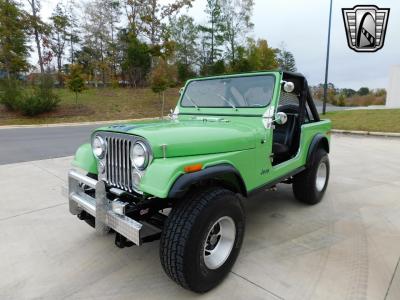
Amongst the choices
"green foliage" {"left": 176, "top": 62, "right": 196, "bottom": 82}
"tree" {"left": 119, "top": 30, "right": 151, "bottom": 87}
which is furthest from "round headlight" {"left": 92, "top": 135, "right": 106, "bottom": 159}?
"green foliage" {"left": 176, "top": 62, "right": 196, "bottom": 82}

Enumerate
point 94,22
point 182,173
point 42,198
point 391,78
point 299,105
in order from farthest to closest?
1. point 94,22
2. point 391,78
3. point 42,198
4. point 299,105
5. point 182,173

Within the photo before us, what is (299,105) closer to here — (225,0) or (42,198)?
(42,198)

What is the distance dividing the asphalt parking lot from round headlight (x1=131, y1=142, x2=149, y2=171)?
1.02 metres

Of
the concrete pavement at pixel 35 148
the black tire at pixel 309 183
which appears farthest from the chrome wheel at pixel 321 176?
the concrete pavement at pixel 35 148

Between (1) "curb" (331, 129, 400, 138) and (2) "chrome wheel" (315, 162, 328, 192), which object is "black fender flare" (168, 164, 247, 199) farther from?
(1) "curb" (331, 129, 400, 138)

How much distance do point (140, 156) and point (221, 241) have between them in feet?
3.37

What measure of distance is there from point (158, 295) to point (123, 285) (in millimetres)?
330

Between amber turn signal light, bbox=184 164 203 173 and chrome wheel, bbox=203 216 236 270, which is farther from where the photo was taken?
chrome wheel, bbox=203 216 236 270

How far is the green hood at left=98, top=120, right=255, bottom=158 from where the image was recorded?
221cm

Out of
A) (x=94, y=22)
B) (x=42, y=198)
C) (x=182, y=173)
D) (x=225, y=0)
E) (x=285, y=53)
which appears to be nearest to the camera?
(x=182, y=173)

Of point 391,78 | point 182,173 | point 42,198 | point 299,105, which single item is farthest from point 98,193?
point 391,78

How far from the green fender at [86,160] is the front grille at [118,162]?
36 centimetres

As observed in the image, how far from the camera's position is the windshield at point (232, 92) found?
3309 millimetres

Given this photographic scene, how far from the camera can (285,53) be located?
43.8 m
